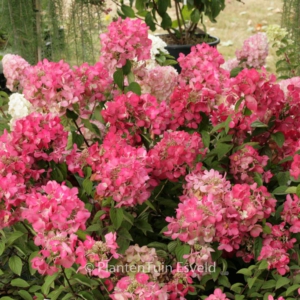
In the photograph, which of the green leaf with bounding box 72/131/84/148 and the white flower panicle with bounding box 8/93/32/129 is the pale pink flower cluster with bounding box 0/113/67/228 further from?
the white flower panicle with bounding box 8/93/32/129

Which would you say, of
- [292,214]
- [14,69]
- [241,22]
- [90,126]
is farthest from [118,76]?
[241,22]

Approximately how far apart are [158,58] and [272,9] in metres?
4.14

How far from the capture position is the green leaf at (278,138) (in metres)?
1.26

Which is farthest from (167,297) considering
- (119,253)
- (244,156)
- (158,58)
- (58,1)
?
(58,1)

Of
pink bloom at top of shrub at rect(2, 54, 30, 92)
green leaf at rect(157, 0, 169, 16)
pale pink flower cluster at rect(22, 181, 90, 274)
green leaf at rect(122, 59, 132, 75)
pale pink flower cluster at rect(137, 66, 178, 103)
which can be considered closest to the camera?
pale pink flower cluster at rect(22, 181, 90, 274)

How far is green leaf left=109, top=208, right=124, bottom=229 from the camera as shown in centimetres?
Answer: 107

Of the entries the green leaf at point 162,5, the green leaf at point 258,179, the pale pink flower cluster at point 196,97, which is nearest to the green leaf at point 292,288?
the green leaf at point 258,179

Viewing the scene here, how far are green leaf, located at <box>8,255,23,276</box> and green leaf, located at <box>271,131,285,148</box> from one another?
59cm

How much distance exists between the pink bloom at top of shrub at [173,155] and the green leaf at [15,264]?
1.04ft

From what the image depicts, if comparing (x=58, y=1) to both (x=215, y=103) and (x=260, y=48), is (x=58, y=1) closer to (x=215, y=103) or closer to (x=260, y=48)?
(x=260, y=48)

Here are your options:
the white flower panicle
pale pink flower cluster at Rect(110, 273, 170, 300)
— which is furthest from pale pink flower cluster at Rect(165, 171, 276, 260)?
the white flower panicle

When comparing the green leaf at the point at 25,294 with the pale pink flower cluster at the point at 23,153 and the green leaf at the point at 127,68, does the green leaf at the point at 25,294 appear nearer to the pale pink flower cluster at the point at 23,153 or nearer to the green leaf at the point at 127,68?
the pale pink flower cluster at the point at 23,153

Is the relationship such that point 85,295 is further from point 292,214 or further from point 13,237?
Answer: point 292,214

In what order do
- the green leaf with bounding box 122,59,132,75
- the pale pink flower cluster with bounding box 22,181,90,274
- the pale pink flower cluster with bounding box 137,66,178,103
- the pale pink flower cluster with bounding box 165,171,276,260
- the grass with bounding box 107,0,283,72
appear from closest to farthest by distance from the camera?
1. the pale pink flower cluster with bounding box 22,181,90,274
2. the pale pink flower cluster with bounding box 165,171,276,260
3. the green leaf with bounding box 122,59,132,75
4. the pale pink flower cluster with bounding box 137,66,178,103
5. the grass with bounding box 107,0,283,72
